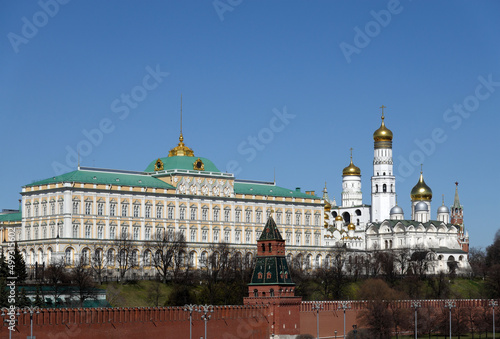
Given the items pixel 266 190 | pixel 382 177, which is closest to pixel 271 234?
pixel 266 190

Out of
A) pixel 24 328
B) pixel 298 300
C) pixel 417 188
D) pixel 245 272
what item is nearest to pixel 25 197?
pixel 245 272

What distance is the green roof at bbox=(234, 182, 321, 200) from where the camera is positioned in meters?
163

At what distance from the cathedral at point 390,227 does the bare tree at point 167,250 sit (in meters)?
33.5

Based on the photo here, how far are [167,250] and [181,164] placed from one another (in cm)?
1805

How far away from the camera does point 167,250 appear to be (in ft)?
462

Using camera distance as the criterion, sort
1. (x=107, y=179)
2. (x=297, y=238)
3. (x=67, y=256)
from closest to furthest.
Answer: (x=67, y=256), (x=107, y=179), (x=297, y=238)

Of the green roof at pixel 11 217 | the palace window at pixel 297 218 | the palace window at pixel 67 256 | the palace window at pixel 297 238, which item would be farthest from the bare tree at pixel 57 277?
the palace window at pixel 297 218

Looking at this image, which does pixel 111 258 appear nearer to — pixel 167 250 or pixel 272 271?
pixel 167 250

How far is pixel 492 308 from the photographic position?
125 metres

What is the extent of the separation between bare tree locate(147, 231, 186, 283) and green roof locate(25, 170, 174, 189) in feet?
22.3

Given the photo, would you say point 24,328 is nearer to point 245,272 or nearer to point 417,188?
point 245,272

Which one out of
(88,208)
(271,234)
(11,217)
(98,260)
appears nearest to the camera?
(271,234)

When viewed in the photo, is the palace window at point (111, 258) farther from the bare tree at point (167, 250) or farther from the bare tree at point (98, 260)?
the bare tree at point (167, 250)

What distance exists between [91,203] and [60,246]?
7.26m
